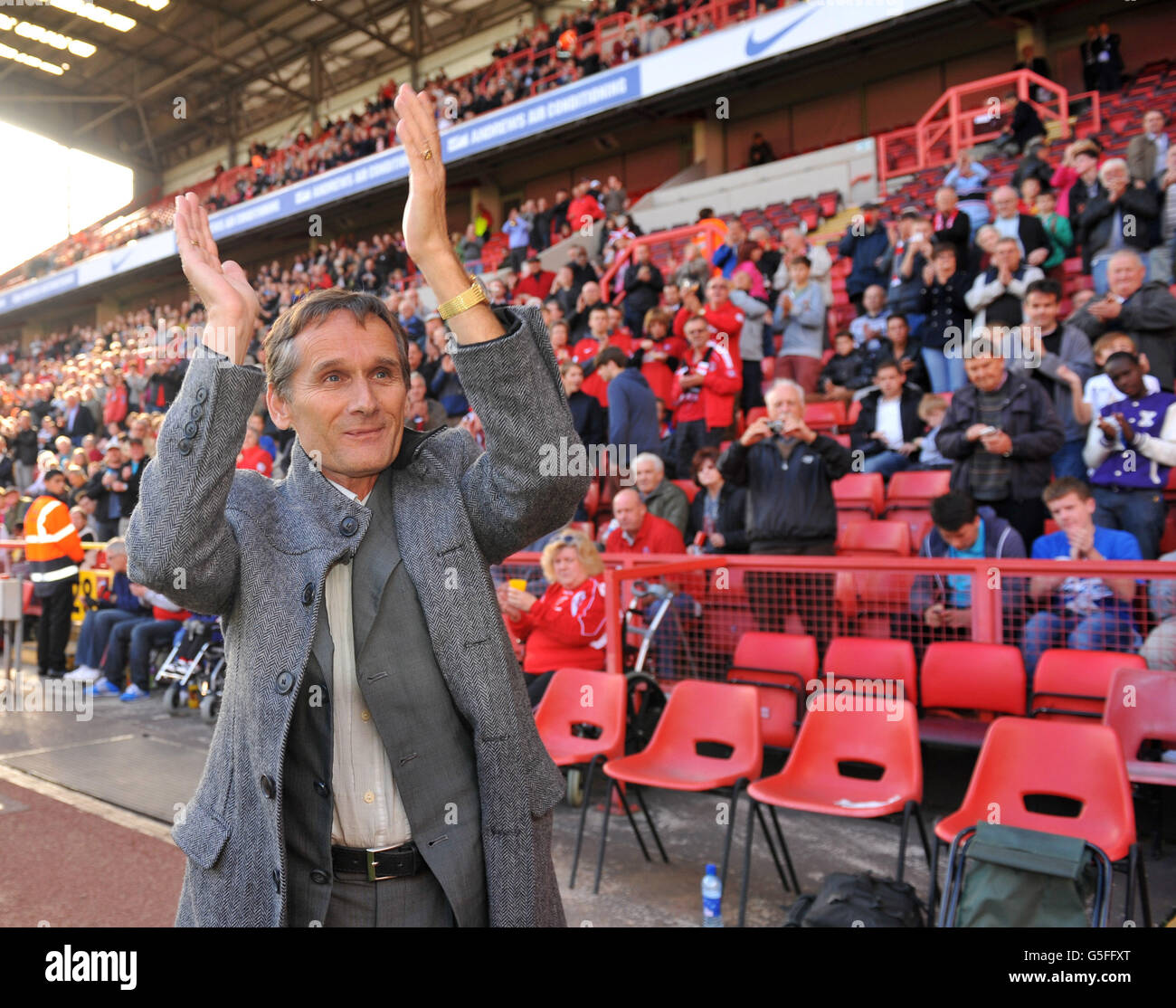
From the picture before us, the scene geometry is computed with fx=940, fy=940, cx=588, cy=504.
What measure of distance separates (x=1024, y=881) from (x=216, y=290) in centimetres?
265

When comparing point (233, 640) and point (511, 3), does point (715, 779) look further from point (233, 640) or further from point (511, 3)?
point (511, 3)

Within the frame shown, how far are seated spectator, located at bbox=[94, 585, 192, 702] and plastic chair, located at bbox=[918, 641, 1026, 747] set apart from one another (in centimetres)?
631

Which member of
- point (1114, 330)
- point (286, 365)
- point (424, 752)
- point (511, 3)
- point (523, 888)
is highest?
point (511, 3)

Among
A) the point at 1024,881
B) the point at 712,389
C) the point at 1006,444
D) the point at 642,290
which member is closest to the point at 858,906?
the point at 1024,881

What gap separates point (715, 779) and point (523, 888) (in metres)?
2.74

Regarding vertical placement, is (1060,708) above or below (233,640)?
below

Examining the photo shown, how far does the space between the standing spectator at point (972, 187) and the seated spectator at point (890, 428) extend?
7.42 ft

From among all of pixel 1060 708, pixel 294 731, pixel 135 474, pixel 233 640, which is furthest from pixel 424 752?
pixel 135 474

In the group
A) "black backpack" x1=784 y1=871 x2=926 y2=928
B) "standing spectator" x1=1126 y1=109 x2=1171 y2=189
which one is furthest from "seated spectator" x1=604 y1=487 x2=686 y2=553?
"standing spectator" x1=1126 y1=109 x2=1171 y2=189

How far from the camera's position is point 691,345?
8.11 meters

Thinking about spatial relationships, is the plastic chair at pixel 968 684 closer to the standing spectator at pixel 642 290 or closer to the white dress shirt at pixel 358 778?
the white dress shirt at pixel 358 778

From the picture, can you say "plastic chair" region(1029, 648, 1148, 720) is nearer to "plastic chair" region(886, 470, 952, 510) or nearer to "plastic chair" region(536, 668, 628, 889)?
"plastic chair" region(536, 668, 628, 889)

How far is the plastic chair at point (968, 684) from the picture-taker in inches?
170

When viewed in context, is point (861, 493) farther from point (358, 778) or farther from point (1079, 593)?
point (358, 778)
